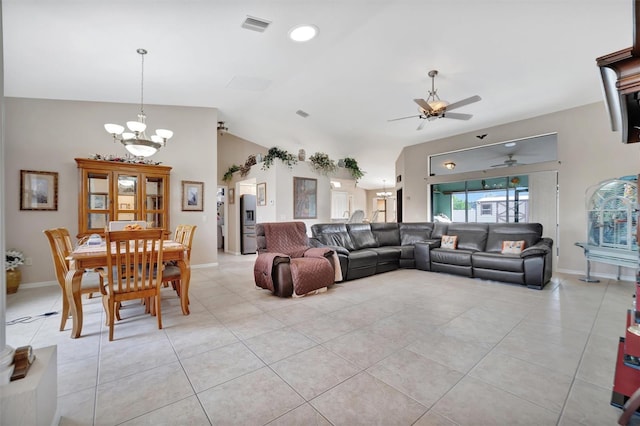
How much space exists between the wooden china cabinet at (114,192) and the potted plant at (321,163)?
3.57 metres

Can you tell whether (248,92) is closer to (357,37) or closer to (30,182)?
(357,37)

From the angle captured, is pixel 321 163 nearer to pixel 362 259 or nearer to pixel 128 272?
pixel 362 259

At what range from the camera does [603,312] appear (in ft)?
9.98

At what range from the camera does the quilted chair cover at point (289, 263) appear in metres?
3.63

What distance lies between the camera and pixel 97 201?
15.2 feet

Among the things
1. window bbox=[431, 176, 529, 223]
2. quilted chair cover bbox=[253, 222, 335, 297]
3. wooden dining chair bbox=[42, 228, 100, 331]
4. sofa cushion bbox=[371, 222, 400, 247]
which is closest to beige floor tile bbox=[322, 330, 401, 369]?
quilted chair cover bbox=[253, 222, 335, 297]

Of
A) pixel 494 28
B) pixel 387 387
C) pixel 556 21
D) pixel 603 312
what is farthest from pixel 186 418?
pixel 556 21

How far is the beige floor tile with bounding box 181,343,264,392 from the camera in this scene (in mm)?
1818

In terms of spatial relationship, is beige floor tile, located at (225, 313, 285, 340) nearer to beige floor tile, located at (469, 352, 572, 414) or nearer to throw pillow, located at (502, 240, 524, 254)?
beige floor tile, located at (469, 352, 572, 414)

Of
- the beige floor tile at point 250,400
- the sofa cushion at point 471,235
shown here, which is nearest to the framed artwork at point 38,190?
the beige floor tile at point 250,400

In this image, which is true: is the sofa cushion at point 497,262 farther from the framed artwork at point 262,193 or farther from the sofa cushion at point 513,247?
the framed artwork at point 262,193

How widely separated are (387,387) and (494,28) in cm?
433

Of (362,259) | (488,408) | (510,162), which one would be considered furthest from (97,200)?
(510,162)

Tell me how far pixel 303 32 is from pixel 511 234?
4829mm
